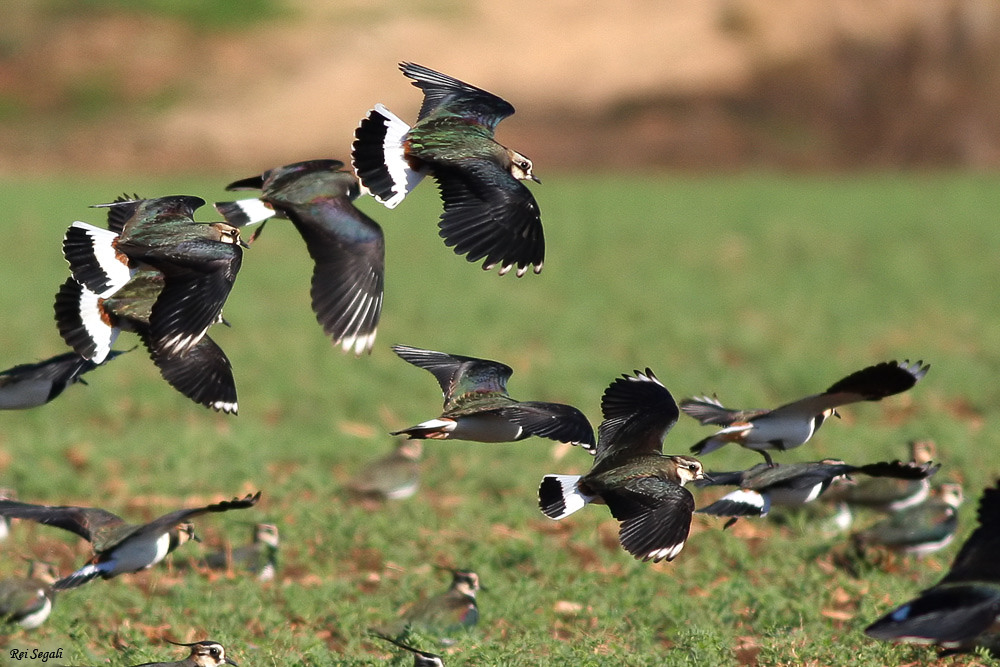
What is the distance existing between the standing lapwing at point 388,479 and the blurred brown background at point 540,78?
23388 millimetres

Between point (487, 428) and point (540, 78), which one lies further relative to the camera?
point (540, 78)

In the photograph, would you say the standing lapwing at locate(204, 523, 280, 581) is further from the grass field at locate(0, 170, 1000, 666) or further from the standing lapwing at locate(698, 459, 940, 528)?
the standing lapwing at locate(698, 459, 940, 528)

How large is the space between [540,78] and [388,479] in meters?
28.1

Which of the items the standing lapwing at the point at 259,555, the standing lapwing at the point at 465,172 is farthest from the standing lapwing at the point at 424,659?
the standing lapwing at the point at 259,555

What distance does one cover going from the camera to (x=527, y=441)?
30.7 feet

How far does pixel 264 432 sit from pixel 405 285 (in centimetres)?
621

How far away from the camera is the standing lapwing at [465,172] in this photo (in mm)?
4742

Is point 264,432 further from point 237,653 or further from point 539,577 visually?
point 237,653

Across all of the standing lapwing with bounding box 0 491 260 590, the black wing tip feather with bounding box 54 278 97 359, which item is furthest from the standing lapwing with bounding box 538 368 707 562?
the black wing tip feather with bounding box 54 278 97 359

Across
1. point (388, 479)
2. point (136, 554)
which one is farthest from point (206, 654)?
point (388, 479)

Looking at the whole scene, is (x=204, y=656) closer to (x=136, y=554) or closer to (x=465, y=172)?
(x=136, y=554)

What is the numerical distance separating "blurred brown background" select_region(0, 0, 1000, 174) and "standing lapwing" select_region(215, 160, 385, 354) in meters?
26.0

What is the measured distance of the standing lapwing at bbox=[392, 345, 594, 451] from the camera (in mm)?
4707

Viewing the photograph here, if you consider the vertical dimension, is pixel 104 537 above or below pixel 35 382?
below
